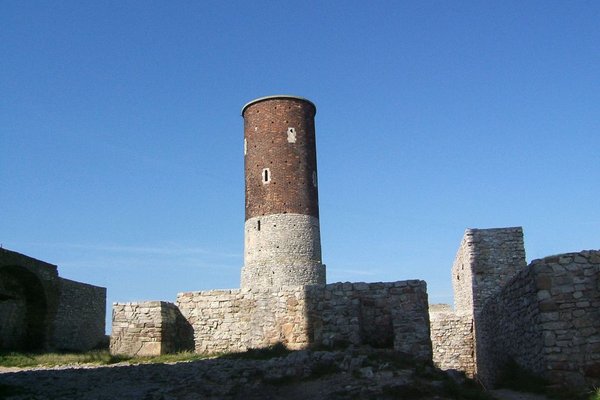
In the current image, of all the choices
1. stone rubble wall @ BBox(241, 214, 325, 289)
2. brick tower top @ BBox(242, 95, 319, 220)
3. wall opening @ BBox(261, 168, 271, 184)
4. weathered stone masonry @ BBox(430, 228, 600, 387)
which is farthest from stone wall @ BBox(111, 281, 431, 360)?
wall opening @ BBox(261, 168, 271, 184)

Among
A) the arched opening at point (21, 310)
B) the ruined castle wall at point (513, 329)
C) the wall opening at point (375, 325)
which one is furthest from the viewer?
the arched opening at point (21, 310)

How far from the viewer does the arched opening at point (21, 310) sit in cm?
2064

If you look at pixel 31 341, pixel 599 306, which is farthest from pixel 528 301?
pixel 31 341

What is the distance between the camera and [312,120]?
30547 millimetres

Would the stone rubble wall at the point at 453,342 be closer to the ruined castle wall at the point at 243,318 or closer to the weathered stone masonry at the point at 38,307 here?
the ruined castle wall at the point at 243,318

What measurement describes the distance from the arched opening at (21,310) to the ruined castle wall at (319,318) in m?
10.5

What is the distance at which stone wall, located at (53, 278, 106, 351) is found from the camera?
23.6 metres

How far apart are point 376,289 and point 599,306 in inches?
183

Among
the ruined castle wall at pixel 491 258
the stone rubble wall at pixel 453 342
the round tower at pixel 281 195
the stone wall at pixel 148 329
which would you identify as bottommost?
the stone rubble wall at pixel 453 342

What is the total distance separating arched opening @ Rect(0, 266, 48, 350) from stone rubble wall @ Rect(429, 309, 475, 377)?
15213 millimetres

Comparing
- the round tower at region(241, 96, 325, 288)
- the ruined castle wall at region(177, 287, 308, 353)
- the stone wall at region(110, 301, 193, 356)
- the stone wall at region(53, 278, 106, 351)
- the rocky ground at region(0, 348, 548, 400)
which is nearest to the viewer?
the rocky ground at region(0, 348, 548, 400)

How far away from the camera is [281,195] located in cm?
2828

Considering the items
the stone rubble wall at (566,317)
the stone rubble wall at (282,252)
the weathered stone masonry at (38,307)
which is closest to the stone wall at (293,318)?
the stone rubble wall at (566,317)

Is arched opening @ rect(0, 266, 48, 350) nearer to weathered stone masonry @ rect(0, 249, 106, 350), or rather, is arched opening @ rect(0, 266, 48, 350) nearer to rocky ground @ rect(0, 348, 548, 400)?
weathered stone masonry @ rect(0, 249, 106, 350)
